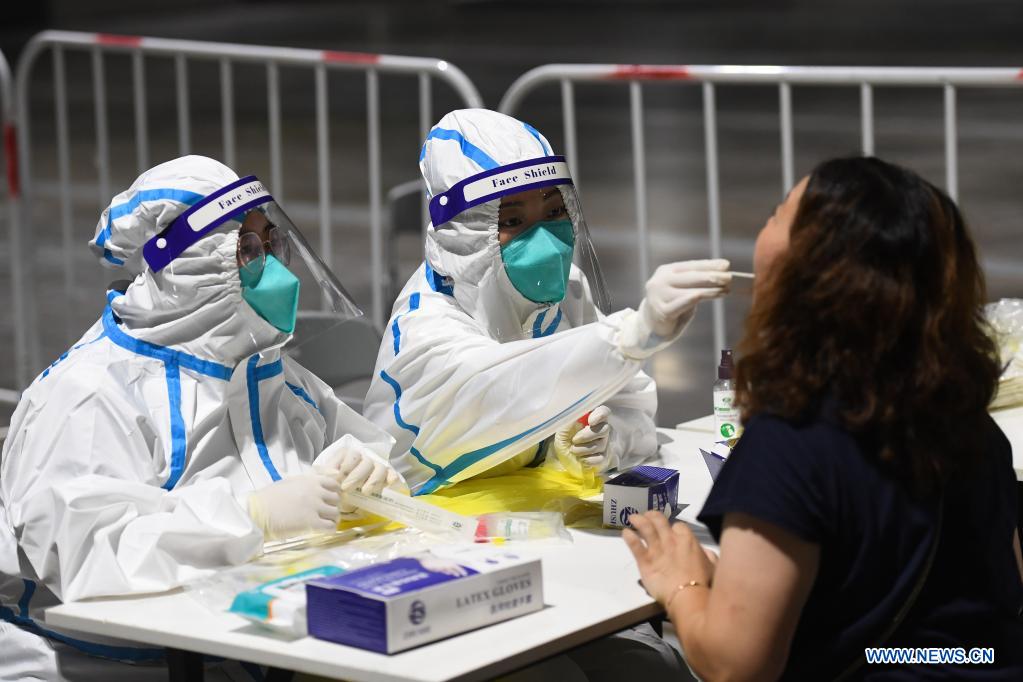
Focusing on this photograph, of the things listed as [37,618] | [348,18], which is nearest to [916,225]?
[37,618]

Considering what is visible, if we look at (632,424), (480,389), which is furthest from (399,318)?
(632,424)

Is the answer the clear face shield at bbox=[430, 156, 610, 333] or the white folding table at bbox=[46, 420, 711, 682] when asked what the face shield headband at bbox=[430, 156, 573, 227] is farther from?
the white folding table at bbox=[46, 420, 711, 682]

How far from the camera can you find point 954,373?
1976 mm

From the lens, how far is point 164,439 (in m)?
2.52

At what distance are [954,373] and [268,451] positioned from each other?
4.28 ft

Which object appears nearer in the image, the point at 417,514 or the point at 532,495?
the point at 417,514

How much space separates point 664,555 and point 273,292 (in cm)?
87

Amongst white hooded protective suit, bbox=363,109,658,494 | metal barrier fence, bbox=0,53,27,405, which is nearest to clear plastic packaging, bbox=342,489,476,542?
white hooded protective suit, bbox=363,109,658,494

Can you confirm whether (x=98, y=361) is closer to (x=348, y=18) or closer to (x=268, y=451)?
(x=268, y=451)

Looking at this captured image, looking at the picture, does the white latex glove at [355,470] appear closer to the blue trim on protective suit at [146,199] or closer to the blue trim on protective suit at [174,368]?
the blue trim on protective suit at [174,368]

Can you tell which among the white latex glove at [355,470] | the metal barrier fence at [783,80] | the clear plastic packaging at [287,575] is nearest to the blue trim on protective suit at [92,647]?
the clear plastic packaging at [287,575]

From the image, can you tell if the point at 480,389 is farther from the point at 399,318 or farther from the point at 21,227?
the point at 21,227

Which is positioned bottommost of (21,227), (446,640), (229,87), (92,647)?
(92,647)

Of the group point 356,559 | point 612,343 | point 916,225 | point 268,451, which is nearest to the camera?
point 916,225
